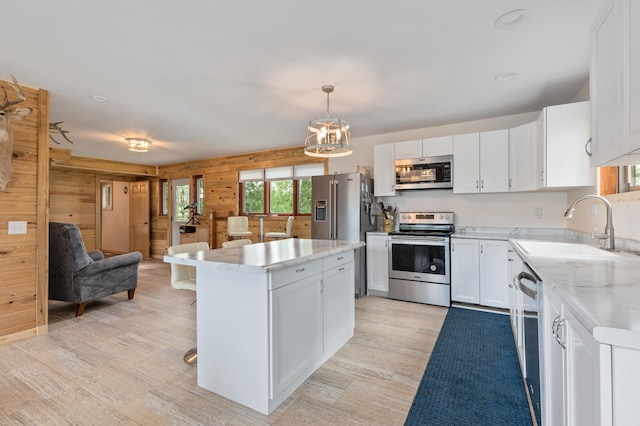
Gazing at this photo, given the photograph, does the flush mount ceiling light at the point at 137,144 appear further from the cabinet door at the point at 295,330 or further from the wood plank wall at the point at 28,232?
the cabinet door at the point at 295,330

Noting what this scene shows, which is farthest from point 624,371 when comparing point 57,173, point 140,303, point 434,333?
point 57,173

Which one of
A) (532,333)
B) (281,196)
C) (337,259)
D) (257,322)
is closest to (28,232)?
(257,322)

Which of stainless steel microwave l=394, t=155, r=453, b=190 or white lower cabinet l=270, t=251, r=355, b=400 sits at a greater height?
stainless steel microwave l=394, t=155, r=453, b=190

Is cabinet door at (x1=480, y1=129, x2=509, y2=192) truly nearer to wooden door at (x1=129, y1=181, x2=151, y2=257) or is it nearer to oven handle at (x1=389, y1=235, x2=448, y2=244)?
oven handle at (x1=389, y1=235, x2=448, y2=244)

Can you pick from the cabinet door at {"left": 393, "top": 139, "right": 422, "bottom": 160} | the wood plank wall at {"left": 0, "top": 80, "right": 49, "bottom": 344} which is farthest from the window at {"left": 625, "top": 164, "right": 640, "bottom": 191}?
the wood plank wall at {"left": 0, "top": 80, "right": 49, "bottom": 344}

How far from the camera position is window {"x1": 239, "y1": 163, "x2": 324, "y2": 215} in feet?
19.2

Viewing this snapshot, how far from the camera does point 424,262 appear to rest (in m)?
4.00

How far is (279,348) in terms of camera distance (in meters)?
1.90

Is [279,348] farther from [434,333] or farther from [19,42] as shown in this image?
[19,42]

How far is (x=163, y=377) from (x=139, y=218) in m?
7.08

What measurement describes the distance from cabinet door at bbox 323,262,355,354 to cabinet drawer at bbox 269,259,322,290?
18 centimetres

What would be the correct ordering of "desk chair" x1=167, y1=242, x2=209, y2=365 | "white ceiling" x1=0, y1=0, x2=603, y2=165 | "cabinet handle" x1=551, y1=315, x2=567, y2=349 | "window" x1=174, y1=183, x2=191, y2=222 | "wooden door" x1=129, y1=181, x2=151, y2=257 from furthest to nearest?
"wooden door" x1=129, y1=181, x2=151, y2=257 → "window" x1=174, y1=183, x2=191, y2=222 → "desk chair" x1=167, y1=242, x2=209, y2=365 → "white ceiling" x1=0, y1=0, x2=603, y2=165 → "cabinet handle" x1=551, y1=315, x2=567, y2=349

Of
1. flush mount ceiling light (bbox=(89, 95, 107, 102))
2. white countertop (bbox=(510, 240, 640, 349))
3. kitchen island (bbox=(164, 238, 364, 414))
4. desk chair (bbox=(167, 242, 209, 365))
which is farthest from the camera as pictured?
flush mount ceiling light (bbox=(89, 95, 107, 102))

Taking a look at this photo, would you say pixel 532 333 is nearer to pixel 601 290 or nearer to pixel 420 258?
pixel 601 290
